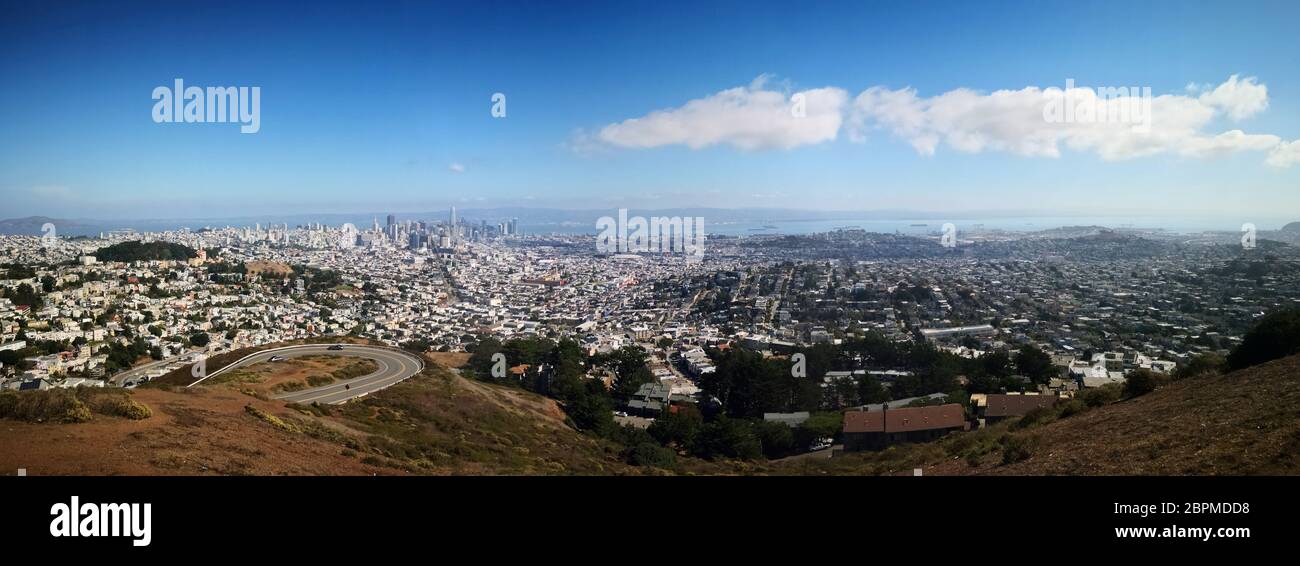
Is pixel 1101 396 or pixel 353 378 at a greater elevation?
pixel 1101 396

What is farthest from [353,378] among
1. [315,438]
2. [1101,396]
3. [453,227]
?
[453,227]

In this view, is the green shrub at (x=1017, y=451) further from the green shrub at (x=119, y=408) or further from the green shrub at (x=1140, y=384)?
the green shrub at (x=119, y=408)

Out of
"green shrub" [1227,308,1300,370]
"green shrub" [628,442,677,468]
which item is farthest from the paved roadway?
"green shrub" [1227,308,1300,370]

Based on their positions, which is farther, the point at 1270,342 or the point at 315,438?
the point at 1270,342

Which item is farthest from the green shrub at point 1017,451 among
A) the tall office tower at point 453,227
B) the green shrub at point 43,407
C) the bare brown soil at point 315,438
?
the tall office tower at point 453,227

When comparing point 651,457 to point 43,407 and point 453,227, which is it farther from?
point 453,227

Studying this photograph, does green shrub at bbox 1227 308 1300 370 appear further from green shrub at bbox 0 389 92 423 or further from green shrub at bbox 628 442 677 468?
green shrub at bbox 0 389 92 423
